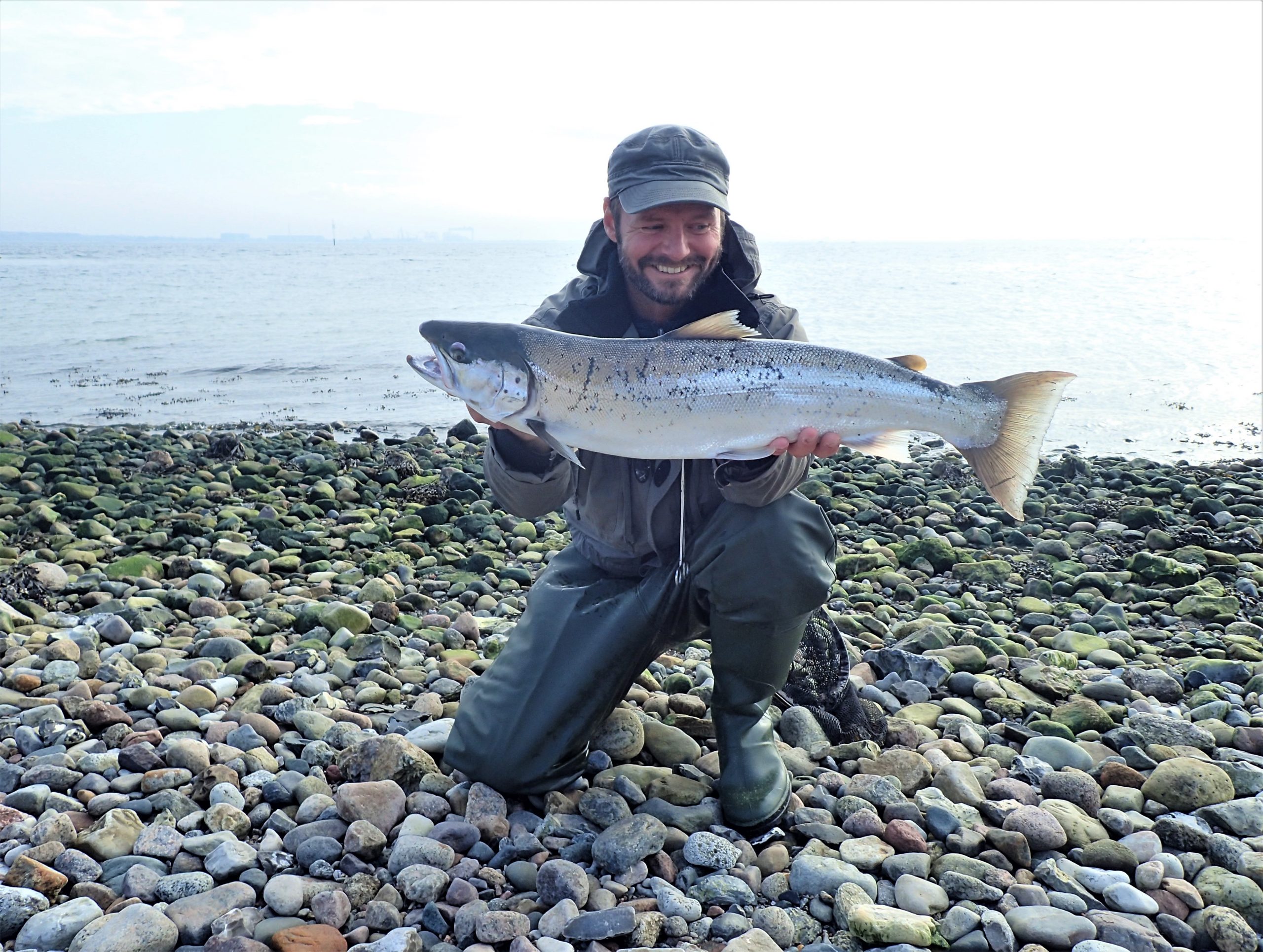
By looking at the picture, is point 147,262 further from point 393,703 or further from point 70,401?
point 393,703

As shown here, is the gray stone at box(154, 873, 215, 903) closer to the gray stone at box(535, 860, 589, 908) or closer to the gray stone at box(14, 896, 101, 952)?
the gray stone at box(14, 896, 101, 952)

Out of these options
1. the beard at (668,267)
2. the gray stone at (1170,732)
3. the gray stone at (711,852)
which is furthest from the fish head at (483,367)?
the gray stone at (1170,732)

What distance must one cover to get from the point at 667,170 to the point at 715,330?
2.63ft

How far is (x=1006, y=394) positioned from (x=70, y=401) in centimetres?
1759

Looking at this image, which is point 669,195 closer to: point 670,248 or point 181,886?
point 670,248

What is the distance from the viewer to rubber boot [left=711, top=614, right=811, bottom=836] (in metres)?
3.78

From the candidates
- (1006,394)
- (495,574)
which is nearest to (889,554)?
(495,574)

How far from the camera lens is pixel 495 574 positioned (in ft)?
22.8

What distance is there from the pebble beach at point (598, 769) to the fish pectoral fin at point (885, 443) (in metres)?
1.21

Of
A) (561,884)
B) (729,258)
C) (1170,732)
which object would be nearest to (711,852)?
(561,884)

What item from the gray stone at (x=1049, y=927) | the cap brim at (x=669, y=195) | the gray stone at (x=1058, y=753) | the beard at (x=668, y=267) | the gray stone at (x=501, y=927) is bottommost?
the gray stone at (x=501, y=927)

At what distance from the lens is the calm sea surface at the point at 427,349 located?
1614 cm

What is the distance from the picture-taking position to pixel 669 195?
13.8 feet

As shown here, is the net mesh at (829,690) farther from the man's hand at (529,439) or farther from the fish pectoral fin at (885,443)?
the man's hand at (529,439)
